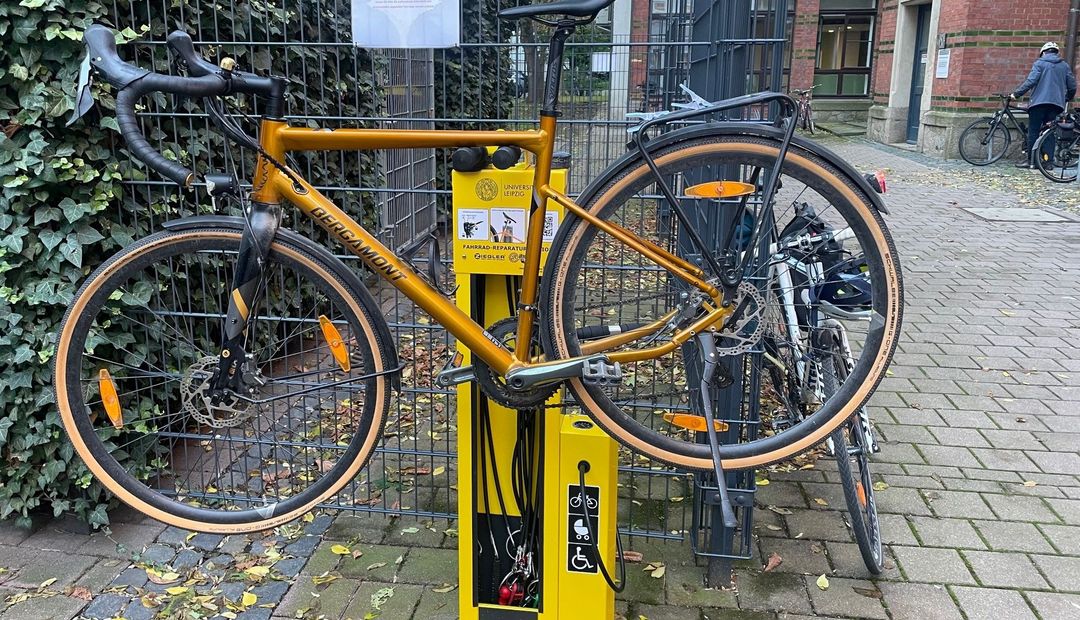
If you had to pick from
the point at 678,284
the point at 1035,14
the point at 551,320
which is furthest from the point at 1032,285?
the point at 1035,14

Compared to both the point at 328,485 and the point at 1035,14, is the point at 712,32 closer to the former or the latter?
the point at 328,485

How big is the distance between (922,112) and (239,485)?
1618 cm

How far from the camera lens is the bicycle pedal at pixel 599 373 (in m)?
2.09

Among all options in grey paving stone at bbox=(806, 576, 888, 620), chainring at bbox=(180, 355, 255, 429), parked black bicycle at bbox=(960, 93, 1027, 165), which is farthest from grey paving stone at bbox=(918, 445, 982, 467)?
parked black bicycle at bbox=(960, 93, 1027, 165)

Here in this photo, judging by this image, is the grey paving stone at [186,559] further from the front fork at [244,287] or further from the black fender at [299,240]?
the black fender at [299,240]

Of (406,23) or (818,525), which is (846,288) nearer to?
(818,525)

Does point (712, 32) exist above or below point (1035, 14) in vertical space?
below

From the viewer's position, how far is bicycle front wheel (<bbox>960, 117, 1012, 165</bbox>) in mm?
13820

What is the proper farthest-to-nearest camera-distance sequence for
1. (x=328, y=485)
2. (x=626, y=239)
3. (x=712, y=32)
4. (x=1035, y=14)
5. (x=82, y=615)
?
1. (x=1035, y=14)
2. (x=712, y=32)
3. (x=82, y=615)
4. (x=328, y=485)
5. (x=626, y=239)

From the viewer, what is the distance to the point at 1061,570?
3.00m

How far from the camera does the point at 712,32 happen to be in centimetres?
306

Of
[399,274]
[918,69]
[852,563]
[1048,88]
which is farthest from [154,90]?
[918,69]

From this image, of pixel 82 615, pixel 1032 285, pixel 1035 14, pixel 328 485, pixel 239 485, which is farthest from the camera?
pixel 1035 14

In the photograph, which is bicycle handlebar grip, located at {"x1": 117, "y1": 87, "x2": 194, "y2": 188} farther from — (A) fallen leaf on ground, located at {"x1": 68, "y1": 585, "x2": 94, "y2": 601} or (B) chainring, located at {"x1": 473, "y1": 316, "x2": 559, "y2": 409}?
(A) fallen leaf on ground, located at {"x1": 68, "y1": 585, "x2": 94, "y2": 601}
